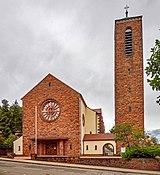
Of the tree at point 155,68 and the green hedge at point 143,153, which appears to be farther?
the green hedge at point 143,153

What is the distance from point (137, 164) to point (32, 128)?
59.6ft

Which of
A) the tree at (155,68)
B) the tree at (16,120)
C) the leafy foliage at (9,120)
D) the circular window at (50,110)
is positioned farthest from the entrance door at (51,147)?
the tree at (155,68)

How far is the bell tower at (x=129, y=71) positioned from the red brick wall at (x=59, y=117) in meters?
5.27

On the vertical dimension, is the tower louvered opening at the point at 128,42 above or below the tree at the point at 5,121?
above

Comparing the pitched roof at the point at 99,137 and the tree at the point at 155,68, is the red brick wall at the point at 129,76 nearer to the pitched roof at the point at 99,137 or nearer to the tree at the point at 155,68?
the pitched roof at the point at 99,137

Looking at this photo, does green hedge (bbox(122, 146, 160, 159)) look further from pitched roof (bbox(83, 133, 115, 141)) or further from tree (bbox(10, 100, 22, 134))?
tree (bbox(10, 100, 22, 134))

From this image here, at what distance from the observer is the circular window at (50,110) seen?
40.8 metres

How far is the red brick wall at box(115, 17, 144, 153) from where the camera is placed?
124 ft

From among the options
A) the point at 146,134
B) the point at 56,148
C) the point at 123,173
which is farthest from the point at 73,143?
the point at 123,173

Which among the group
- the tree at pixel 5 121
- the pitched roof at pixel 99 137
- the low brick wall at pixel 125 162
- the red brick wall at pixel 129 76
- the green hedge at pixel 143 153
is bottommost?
the low brick wall at pixel 125 162

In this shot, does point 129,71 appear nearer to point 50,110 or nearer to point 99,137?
point 99,137

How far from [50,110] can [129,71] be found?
1093cm

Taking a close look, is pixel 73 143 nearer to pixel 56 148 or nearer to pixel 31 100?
pixel 56 148

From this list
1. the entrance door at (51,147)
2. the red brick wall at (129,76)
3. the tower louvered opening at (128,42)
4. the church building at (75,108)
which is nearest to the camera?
the red brick wall at (129,76)
